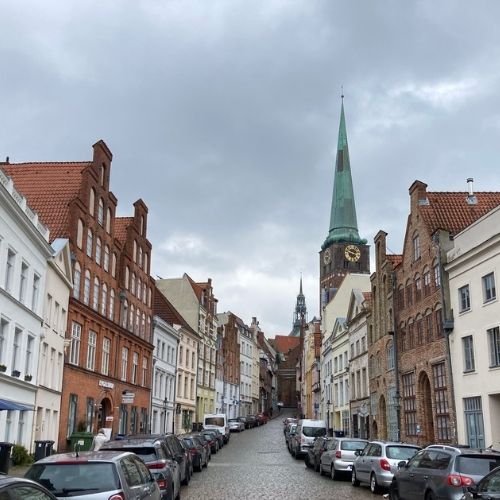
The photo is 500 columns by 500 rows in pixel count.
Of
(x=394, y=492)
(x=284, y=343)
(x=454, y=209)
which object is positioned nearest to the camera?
(x=394, y=492)

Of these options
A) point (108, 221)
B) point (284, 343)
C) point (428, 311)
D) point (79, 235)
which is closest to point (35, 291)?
point (79, 235)

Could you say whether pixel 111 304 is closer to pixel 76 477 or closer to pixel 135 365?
pixel 135 365

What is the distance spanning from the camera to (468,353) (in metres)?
29.5

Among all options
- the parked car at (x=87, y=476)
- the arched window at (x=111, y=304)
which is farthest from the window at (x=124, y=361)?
the parked car at (x=87, y=476)

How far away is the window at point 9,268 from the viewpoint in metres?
24.7

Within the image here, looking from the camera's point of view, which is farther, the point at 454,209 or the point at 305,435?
the point at 305,435

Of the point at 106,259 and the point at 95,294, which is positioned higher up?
the point at 106,259

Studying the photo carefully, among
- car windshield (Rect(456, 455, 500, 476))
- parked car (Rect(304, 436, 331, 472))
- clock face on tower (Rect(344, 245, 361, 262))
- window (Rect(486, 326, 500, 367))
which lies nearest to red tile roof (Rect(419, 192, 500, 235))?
window (Rect(486, 326, 500, 367))

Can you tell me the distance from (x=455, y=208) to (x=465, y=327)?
339 inches

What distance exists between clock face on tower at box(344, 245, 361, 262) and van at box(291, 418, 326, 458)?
78.6 meters

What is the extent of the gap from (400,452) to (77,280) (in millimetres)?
20781

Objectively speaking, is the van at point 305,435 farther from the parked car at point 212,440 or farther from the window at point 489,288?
the window at point 489,288

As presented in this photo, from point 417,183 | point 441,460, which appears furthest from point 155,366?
point 441,460

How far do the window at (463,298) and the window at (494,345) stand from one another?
2391mm
